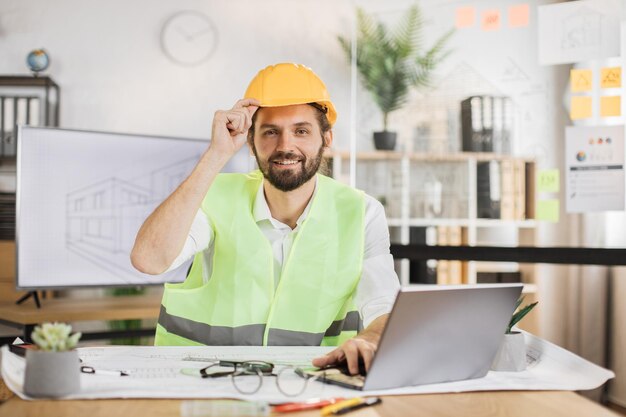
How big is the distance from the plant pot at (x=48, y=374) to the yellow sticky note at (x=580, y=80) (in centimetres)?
270

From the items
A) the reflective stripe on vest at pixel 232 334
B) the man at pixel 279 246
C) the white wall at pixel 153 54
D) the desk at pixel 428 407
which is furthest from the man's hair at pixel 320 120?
the white wall at pixel 153 54

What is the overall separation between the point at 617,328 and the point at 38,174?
2885 mm

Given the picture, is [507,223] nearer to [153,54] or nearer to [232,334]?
[232,334]

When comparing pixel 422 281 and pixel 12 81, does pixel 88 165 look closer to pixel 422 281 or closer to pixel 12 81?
pixel 12 81

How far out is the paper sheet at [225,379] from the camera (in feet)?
3.50

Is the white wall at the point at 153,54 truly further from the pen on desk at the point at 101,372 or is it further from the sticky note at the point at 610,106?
the pen on desk at the point at 101,372

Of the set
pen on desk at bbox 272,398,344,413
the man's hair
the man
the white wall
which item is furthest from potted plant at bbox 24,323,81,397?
the white wall

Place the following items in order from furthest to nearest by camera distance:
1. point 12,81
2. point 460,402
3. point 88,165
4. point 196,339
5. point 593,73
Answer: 1. point 12,81
2. point 88,165
3. point 593,73
4. point 196,339
5. point 460,402

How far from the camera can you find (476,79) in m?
3.33

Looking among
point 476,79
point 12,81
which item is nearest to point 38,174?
point 12,81

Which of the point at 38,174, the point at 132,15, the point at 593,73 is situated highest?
the point at 132,15

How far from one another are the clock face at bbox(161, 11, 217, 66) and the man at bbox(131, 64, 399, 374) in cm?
264

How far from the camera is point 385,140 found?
11.4ft

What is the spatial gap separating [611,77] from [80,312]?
2.61 metres
